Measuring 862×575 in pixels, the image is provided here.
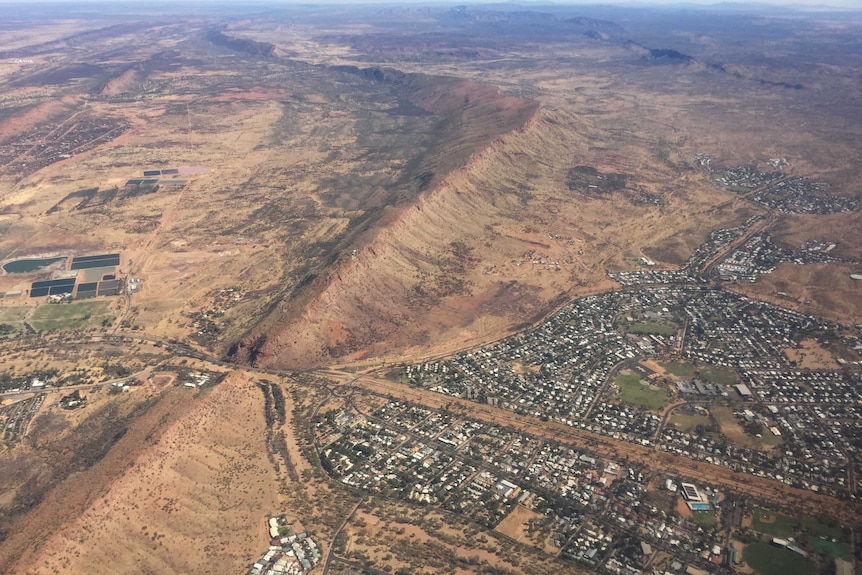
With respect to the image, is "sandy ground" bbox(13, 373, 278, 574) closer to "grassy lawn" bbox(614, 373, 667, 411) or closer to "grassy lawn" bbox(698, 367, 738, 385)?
"grassy lawn" bbox(614, 373, 667, 411)

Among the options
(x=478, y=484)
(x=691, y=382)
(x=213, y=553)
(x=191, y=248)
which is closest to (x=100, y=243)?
(x=191, y=248)

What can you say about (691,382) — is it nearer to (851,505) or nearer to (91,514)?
(851,505)

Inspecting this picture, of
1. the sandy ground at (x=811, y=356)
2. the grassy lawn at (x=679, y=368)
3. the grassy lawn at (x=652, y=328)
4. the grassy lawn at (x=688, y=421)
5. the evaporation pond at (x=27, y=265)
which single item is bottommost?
the evaporation pond at (x=27, y=265)

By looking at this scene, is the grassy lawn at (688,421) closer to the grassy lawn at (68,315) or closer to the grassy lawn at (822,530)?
the grassy lawn at (822,530)

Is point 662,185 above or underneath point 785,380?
above

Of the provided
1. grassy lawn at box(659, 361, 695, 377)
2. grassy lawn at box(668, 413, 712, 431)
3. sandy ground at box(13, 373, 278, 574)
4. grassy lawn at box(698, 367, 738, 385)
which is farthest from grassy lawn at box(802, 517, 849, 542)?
sandy ground at box(13, 373, 278, 574)

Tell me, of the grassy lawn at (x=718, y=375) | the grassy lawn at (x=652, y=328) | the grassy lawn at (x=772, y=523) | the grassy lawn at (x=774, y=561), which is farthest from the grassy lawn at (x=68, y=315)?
the grassy lawn at (x=772, y=523)
